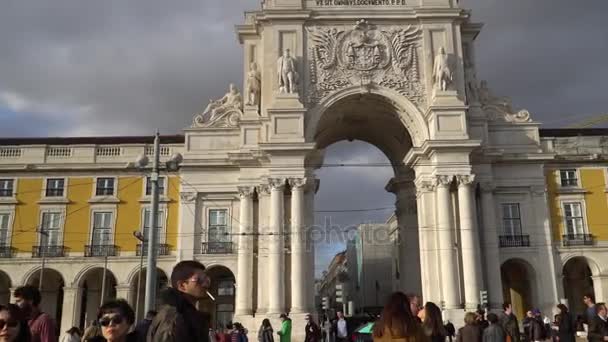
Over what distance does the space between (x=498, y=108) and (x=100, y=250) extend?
86.2 feet

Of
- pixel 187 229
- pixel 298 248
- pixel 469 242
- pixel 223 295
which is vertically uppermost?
pixel 187 229

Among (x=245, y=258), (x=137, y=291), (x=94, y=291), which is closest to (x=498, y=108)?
(x=245, y=258)

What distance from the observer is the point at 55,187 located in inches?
1495

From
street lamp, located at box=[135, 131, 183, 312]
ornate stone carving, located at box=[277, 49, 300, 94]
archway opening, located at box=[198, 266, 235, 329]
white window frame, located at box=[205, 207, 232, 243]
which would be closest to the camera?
street lamp, located at box=[135, 131, 183, 312]

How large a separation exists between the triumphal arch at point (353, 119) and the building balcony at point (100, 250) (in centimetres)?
438

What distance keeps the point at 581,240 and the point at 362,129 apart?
1540cm

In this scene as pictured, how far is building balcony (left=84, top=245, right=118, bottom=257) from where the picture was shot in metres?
36.5

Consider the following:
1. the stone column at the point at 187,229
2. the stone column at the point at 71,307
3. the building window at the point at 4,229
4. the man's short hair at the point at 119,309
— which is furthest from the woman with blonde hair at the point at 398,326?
the building window at the point at 4,229

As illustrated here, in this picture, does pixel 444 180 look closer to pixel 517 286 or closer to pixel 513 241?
pixel 513 241

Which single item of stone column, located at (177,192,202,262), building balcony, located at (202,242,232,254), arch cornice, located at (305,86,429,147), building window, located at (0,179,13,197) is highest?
arch cornice, located at (305,86,429,147)

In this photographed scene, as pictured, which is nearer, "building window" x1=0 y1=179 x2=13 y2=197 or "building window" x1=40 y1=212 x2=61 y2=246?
"building window" x1=40 y1=212 x2=61 y2=246

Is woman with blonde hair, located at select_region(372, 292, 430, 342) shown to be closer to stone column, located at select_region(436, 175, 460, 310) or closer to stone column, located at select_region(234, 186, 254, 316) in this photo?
stone column, located at select_region(436, 175, 460, 310)

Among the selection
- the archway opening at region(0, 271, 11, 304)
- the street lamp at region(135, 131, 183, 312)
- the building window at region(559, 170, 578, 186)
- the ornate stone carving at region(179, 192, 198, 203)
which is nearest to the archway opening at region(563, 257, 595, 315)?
the building window at region(559, 170, 578, 186)

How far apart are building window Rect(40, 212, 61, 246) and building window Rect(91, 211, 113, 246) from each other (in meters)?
2.27
